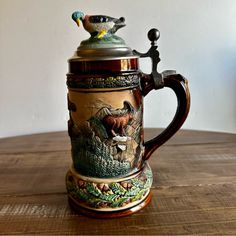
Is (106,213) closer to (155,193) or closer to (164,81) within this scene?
(155,193)

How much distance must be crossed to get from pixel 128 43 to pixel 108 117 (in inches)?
32.0

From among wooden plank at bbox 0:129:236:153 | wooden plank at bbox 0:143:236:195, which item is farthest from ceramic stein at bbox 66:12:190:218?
wooden plank at bbox 0:129:236:153

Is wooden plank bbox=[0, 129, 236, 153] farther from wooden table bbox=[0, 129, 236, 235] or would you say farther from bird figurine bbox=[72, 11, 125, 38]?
bird figurine bbox=[72, 11, 125, 38]

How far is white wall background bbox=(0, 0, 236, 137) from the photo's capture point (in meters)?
1.21

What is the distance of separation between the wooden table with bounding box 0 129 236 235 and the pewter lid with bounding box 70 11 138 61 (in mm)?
286

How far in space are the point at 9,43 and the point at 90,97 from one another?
2.92ft

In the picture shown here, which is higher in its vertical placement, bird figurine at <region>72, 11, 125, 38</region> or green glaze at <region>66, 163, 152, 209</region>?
bird figurine at <region>72, 11, 125, 38</region>

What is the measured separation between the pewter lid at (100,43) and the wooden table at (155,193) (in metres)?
0.29

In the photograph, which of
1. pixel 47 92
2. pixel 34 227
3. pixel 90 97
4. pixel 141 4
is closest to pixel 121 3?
pixel 141 4

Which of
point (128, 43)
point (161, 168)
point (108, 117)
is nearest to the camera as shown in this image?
point (108, 117)

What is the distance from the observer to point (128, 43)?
4.08ft

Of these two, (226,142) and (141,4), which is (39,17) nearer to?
(141,4)

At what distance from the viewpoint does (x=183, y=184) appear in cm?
65

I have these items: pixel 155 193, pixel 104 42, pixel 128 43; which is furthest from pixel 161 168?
pixel 128 43
